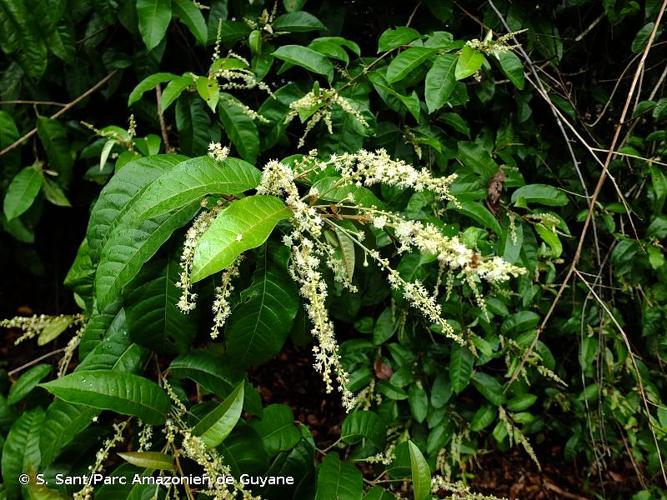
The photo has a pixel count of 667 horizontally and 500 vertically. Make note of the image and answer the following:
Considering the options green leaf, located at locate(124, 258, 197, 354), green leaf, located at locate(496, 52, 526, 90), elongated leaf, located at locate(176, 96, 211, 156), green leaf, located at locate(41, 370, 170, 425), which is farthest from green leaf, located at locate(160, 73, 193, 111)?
green leaf, located at locate(496, 52, 526, 90)

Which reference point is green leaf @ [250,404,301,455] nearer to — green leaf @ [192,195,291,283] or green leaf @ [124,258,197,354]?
green leaf @ [124,258,197,354]

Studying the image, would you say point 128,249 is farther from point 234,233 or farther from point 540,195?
point 540,195

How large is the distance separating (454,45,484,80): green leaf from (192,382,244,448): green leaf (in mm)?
Answer: 1002

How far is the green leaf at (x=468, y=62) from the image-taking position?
4.40 feet

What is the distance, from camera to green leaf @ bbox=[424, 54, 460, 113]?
1406 millimetres

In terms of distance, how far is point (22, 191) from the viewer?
6.35ft

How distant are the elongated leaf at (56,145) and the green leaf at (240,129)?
2.73 ft

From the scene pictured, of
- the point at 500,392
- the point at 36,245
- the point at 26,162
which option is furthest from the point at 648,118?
the point at 36,245

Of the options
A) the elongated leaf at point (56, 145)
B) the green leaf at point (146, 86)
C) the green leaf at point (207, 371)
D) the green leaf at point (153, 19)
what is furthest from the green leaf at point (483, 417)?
the elongated leaf at point (56, 145)

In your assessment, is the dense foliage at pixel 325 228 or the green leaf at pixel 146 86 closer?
the dense foliage at pixel 325 228

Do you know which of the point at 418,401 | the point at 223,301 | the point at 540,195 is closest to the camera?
the point at 223,301

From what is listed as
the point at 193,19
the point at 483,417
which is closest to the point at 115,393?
the point at 193,19

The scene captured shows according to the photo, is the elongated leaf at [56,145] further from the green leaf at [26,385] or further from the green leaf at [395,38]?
the green leaf at [395,38]

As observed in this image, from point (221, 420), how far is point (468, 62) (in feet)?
3.73
